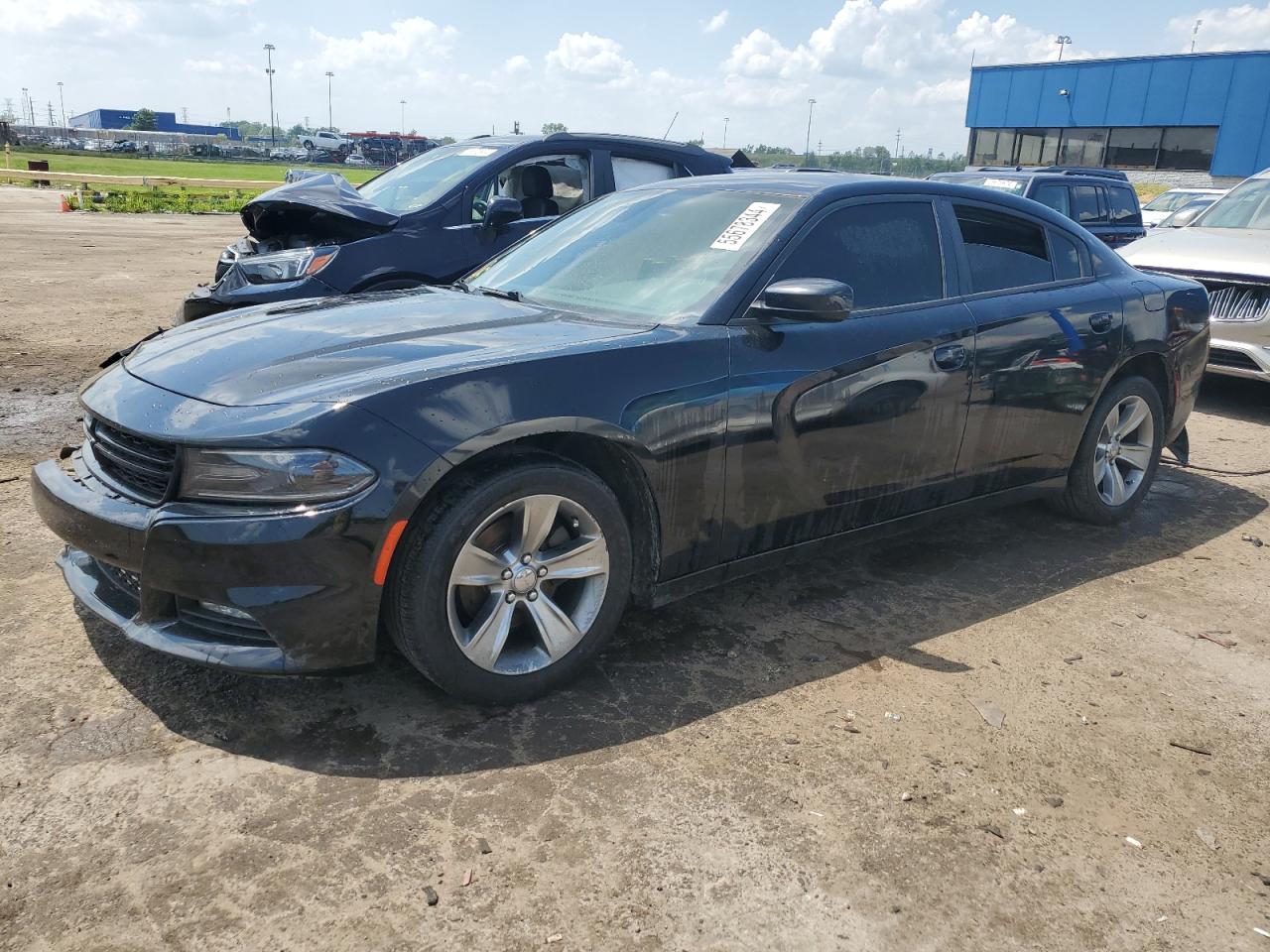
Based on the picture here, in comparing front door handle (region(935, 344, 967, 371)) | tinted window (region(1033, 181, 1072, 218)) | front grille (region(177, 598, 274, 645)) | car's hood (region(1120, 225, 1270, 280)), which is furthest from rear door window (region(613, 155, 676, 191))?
front grille (region(177, 598, 274, 645))

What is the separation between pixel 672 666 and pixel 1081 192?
9.97 meters

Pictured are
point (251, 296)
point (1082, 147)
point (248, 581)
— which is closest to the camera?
point (248, 581)

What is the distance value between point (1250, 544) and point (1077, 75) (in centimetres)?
5042

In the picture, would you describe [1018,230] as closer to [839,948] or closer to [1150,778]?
[1150,778]

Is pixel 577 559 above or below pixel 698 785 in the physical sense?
above

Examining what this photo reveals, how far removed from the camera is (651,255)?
12.7ft

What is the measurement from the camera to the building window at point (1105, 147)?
44.9 meters

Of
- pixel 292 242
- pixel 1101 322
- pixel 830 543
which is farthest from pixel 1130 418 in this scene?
pixel 292 242

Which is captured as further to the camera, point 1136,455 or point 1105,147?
point 1105,147

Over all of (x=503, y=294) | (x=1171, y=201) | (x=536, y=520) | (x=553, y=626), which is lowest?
(x=553, y=626)

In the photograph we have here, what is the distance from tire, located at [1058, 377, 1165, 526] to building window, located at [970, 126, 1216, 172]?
46.8 metres

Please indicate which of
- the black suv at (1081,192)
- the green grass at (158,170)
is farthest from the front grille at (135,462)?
the green grass at (158,170)

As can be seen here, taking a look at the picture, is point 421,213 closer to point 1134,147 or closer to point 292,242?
point 292,242

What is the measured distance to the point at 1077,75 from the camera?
4788cm
